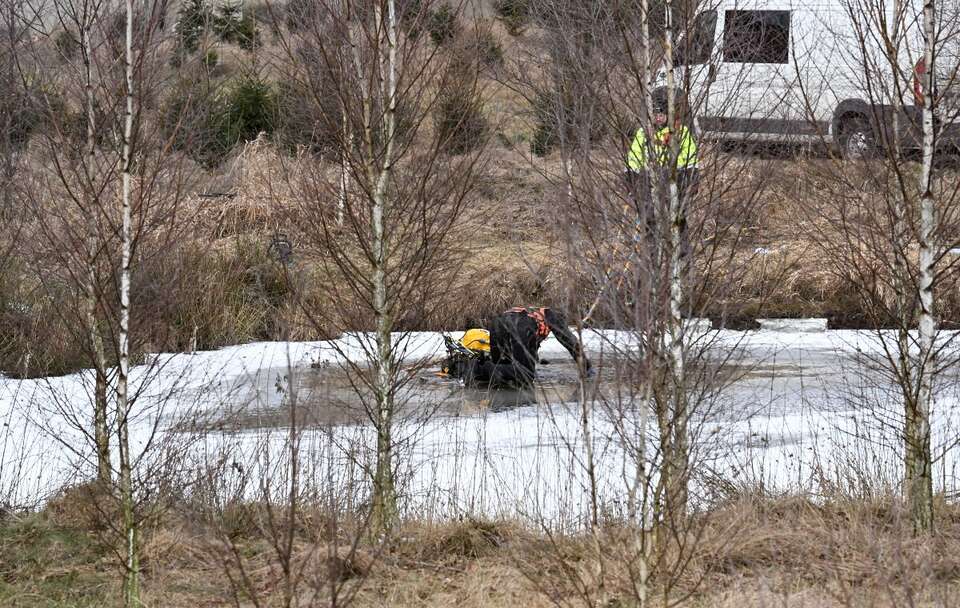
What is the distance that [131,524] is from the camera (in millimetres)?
4457

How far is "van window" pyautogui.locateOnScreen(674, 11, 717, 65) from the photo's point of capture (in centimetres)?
515

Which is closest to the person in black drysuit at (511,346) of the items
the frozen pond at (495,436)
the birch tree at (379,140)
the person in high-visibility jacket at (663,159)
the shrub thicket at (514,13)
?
the frozen pond at (495,436)

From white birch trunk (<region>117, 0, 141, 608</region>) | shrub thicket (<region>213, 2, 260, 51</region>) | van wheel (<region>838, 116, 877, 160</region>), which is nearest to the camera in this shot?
white birch trunk (<region>117, 0, 141, 608</region>)

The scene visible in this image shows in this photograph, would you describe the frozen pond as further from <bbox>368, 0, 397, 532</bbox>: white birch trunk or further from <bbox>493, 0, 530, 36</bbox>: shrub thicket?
<bbox>493, 0, 530, 36</bbox>: shrub thicket

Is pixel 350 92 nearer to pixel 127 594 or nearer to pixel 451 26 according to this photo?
pixel 451 26

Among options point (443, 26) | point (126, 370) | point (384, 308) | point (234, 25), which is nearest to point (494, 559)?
Answer: point (384, 308)

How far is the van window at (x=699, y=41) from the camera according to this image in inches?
203

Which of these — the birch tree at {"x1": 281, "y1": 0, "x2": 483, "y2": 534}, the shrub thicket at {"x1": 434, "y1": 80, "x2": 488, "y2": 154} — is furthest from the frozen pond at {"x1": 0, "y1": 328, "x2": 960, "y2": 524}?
the shrub thicket at {"x1": 434, "y1": 80, "x2": 488, "y2": 154}

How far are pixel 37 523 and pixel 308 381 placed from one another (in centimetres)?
389

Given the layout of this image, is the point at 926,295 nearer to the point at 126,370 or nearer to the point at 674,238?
the point at 674,238

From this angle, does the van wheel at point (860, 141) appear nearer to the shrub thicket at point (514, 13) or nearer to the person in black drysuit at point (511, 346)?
the person in black drysuit at point (511, 346)

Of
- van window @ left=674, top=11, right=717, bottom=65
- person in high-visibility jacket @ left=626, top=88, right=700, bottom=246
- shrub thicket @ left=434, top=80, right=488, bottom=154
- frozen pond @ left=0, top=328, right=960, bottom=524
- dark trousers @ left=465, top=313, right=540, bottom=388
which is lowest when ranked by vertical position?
frozen pond @ left=0, top=328, right=960, bottom=524

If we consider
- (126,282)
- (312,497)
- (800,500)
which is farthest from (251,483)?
(800,500)

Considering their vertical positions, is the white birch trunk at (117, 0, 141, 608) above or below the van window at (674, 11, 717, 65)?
below
